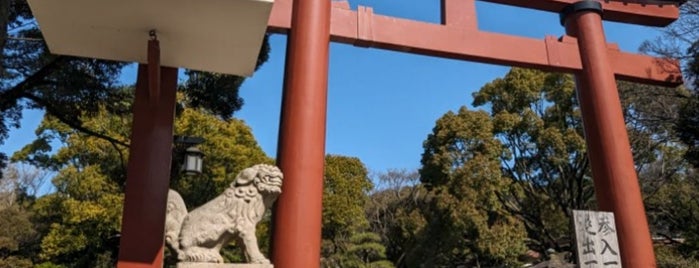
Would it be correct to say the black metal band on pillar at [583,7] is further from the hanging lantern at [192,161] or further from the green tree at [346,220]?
the green tree at [346,220]

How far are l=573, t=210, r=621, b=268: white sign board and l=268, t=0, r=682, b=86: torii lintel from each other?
2.59 metres

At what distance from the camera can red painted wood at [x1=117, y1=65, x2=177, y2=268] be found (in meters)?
3.74

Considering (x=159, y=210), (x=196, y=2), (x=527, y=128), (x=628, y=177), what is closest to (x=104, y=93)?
(x=159, y=210)

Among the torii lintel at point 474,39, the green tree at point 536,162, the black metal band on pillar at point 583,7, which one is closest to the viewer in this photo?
the torii lintel at point 474,39

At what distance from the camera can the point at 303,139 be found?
4285 millimetres

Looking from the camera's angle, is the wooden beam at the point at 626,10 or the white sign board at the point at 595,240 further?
→ the wooden beam at the point at 626,10

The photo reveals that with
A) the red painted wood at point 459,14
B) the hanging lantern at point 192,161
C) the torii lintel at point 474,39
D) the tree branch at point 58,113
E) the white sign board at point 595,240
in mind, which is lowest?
the white sign board at point 595,240

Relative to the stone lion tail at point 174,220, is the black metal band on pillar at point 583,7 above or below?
above

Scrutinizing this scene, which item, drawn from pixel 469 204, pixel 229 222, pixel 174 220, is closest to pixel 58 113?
pixel 174 220

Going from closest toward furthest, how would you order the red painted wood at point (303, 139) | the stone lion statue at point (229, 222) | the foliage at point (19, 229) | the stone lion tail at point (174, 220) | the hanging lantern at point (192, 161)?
the stone lion statue at point (229, 222) < the stone lion tail at point (174, 220) < the red painted wood at point (303, 139) < the hanging lantern at point (192, 161) < the foliage at point (19, 229)

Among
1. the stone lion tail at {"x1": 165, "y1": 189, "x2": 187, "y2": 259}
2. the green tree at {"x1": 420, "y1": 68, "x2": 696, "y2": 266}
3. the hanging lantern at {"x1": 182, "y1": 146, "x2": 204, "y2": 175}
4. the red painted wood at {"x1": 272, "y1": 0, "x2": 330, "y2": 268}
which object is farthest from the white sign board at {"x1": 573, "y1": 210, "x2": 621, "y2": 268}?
the green tree at {"x1": 420, "y1": 68, "x2": 696, "y2": 266}

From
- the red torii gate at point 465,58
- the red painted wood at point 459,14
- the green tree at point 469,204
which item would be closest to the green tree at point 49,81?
the red torii gate at point 465,58

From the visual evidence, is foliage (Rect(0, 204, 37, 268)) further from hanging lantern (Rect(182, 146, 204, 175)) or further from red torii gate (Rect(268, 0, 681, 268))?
red torii gate (Rect(268, 0, 681, 268))

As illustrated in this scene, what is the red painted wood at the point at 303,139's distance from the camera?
159 inches
